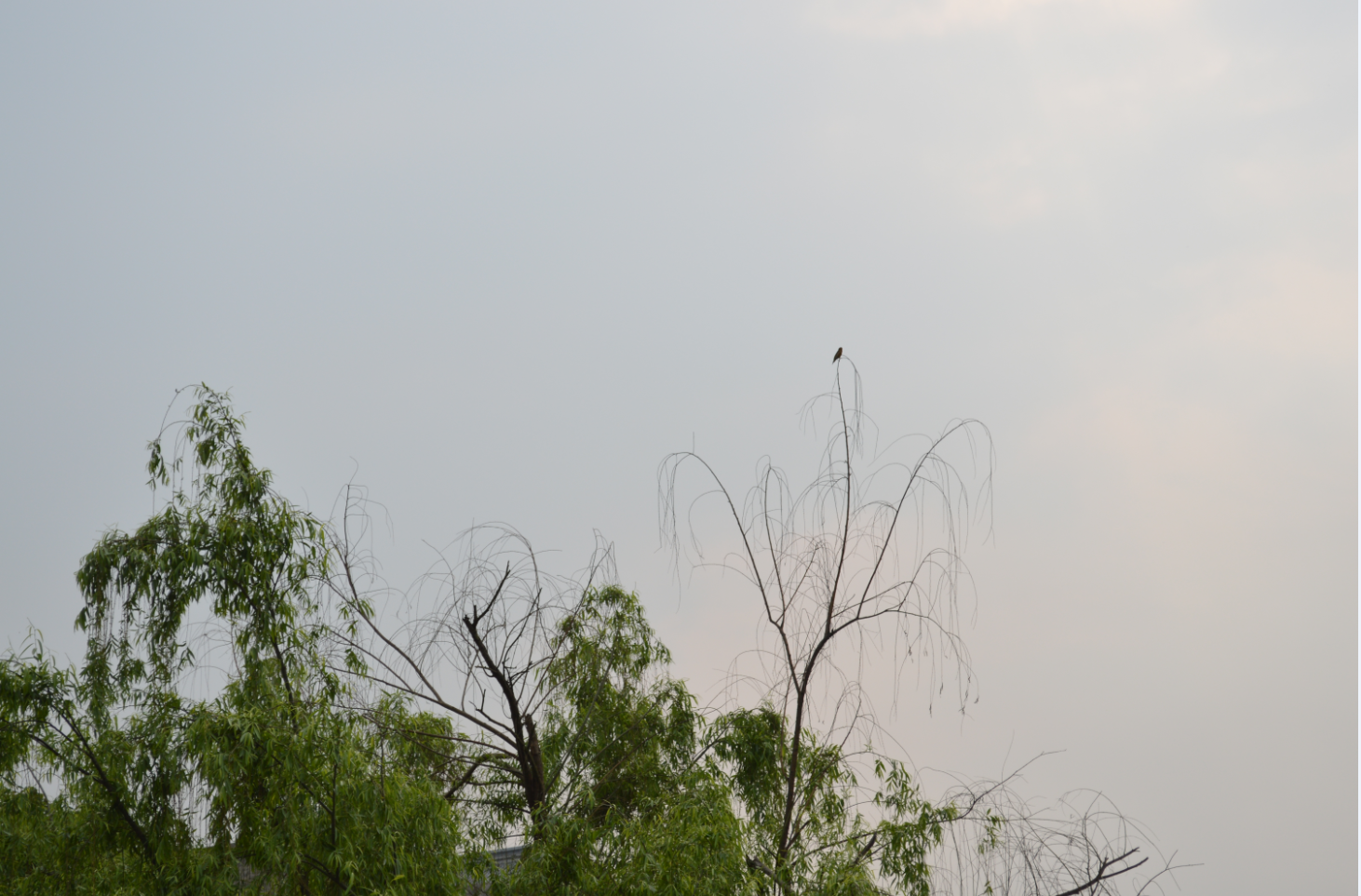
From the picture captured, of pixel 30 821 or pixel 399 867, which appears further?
pixel 30 821

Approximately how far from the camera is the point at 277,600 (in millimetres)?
5141

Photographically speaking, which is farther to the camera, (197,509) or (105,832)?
(197,509)

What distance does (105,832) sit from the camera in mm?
4555

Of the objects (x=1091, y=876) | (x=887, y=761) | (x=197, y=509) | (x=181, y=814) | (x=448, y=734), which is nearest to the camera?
(x=181, y=814)

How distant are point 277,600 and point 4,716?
1.18 metres

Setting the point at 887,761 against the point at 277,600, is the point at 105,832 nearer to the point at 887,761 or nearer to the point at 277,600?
the point at 277,600

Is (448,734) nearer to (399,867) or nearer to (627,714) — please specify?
(627,714)

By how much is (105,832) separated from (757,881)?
103 inches

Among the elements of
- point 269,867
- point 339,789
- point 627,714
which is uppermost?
point 627,714

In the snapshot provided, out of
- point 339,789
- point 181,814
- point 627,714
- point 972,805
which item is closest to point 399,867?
point 339,789

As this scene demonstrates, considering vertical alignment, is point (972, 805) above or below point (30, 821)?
above

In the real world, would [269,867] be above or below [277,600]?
below

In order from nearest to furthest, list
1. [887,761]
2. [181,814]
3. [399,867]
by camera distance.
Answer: [399,867]
[181,814]
[887,761]

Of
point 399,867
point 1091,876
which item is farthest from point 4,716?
point 1091,876
